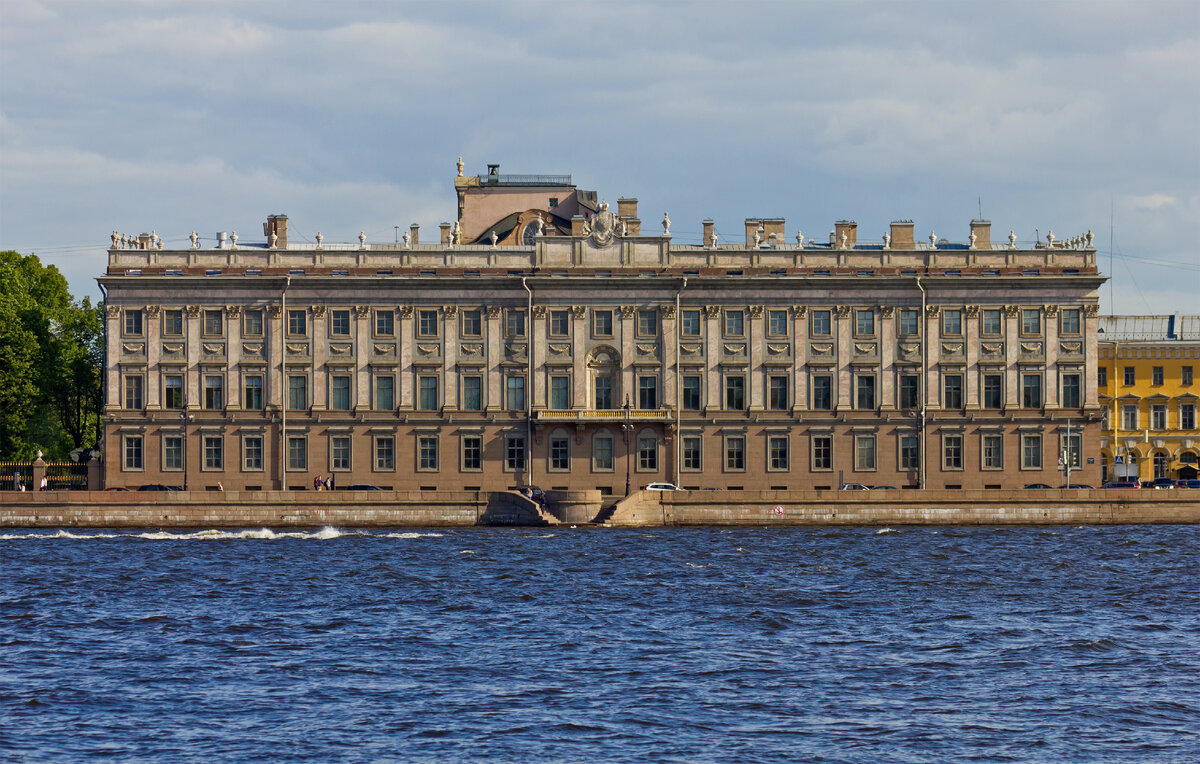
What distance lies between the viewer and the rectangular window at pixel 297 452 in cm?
7781

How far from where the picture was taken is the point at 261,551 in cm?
5619

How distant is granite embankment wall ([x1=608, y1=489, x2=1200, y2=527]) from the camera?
225 feet

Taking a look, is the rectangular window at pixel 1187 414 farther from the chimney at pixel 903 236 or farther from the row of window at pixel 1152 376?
the chimney at pixel 903 236

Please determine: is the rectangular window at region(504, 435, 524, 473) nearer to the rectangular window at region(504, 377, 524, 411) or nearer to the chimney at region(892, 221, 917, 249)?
the rectangular window at region(504, 377, 524, 411)

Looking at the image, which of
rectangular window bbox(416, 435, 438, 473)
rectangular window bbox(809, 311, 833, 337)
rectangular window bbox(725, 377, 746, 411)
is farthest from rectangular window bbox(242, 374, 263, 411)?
rectangular window bbox(809, 311, 833, 337)

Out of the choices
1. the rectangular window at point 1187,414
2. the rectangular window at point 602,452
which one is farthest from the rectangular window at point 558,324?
the rectangular window at point 1187,414

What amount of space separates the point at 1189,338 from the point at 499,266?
42184mm

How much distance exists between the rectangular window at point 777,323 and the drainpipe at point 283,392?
23.6 meters

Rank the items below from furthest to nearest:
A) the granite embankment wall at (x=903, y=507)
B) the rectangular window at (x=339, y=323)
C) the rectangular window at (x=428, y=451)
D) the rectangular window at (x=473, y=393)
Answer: the rectangular window at (x=428, y=451) → the rectangular window at (x=473, y=393) → the rectangular window at (x=339, y=323) → the granite embankment wall at (x=903, y=507)

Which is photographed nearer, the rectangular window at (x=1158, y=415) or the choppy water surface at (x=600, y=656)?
the choppy water surface at (x=600, y=656)

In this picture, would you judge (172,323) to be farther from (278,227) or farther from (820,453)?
(820,453)

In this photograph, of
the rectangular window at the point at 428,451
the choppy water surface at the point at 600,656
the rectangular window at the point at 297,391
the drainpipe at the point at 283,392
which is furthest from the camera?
the rectangular window at the point at 428,451

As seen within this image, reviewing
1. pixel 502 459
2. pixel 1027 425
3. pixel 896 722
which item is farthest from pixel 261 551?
pixel 1027 425

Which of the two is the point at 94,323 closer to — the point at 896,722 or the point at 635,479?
the point at 635,479
